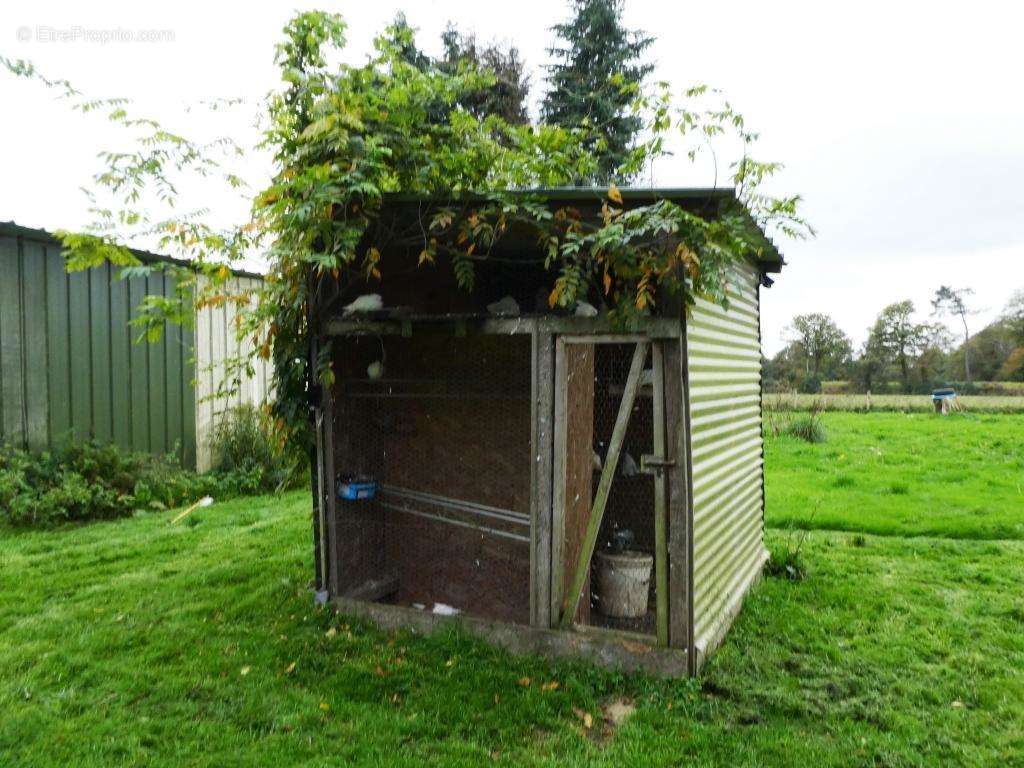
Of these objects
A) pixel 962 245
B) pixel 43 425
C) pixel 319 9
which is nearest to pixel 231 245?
pixel 319 9

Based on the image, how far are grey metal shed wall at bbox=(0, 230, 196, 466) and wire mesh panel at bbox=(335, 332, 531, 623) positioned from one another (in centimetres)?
288

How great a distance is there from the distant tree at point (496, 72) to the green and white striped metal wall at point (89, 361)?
8.24 metres

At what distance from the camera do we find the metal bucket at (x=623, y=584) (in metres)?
4.48

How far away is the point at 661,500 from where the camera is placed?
12.8ft

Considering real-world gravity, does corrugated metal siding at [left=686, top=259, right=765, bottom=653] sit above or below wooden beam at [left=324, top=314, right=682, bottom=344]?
below

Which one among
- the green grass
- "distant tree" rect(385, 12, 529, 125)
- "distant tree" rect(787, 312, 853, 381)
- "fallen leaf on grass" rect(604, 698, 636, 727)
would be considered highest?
"distant tree" rect(385, 12, 529, 125)

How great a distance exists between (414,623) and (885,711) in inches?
102

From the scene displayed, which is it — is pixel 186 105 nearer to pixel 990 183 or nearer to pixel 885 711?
pixel 885 711

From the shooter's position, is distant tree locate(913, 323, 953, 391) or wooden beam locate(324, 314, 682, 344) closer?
wooden beam locate(324, 314, 682, 344)

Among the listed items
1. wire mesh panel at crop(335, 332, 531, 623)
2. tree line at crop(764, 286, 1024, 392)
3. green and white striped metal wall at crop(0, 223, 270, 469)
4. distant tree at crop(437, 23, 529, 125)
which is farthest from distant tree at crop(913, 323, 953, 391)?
wire mesh panel at crop(335, 332, 531, 623)

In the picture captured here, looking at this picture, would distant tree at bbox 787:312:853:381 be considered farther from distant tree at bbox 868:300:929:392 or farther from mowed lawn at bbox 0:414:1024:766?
mowed lawn at bbox 0:414:1024:766

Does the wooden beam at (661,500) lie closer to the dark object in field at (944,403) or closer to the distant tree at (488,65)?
the distant tree at (488,65)

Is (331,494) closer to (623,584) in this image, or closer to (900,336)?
(623,584)

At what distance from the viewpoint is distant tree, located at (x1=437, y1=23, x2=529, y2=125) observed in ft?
52.3
